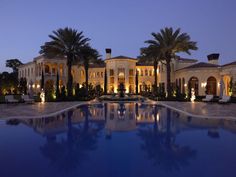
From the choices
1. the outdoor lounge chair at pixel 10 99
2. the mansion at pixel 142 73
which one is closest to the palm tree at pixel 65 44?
the outdoor lounge chair at pixel 10 99

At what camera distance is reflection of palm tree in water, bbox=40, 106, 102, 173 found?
254 inches

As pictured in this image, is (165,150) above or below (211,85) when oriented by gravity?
below

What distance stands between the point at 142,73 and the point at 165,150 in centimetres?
4788

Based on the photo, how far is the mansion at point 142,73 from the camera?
34281mm

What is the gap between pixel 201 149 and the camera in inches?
305

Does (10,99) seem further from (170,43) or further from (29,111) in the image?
(170,43)

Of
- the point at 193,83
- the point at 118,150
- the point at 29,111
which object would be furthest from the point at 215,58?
the point at 118,150

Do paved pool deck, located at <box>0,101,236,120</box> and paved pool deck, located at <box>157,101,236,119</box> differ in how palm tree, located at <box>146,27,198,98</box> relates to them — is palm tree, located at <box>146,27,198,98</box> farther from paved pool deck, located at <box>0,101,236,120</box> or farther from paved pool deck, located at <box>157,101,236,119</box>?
paved pool deck, located at <box>0,101,236,120</box>

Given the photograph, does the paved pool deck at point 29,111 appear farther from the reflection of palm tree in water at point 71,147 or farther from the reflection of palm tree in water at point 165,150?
the reflection of palm tree in water at point 165,150

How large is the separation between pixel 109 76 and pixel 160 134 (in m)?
43.1

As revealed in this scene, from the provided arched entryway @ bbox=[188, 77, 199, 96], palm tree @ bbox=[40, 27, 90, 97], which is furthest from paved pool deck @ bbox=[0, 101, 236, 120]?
arched entryway @ bbox=[188, 77, 199, 96]

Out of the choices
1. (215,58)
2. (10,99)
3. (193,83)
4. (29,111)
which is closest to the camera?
(29,111)

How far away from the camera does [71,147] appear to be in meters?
8.09

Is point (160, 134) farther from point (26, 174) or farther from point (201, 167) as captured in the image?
point (26, 174)
